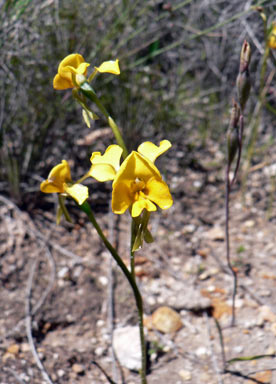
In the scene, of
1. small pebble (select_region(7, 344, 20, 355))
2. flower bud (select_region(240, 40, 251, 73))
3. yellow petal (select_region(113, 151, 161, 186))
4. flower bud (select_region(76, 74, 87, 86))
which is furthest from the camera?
small pebble (select_region(7, 344, 20, 355))

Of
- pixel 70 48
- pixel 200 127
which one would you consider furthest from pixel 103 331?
pixel 200 127

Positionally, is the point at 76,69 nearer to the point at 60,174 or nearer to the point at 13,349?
the point at 60,174

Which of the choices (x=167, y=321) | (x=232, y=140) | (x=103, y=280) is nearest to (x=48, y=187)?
(x=232, y=140)

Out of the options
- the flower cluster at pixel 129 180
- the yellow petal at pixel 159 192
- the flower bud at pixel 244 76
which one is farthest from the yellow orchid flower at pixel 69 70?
the flower bud at pixel 244 76

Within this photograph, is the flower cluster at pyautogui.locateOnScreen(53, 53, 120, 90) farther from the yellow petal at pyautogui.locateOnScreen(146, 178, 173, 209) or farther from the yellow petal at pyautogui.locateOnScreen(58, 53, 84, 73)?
the yellow petal at pyautogui.locateOnScreen(146, 178, 173, 209)

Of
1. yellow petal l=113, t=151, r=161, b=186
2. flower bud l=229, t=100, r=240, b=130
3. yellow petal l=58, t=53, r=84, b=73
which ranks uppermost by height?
yellow petal l=58, t=53, r=84, b=73

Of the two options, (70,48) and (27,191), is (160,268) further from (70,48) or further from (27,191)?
(70,48)

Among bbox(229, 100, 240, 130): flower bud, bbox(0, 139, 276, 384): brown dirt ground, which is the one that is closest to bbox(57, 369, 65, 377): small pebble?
bbox(0, 139, 276, 384): brown dirt ground

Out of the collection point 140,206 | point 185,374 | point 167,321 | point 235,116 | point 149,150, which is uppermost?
A: point 235,116
